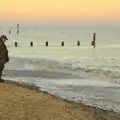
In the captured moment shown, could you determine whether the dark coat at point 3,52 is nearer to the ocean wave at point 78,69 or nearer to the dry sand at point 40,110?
the dry sand at point 40,110

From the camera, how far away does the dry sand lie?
29.6ft

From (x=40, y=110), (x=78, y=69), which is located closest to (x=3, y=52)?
(x=40, y=110)

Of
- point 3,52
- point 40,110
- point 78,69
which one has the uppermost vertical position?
point 3,52

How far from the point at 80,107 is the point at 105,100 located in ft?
8.77

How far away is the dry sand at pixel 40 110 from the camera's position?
9016 millimetres

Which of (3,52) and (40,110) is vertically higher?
(3,52)

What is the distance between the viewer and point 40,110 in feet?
31.5

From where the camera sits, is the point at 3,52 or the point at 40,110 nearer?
the point at 40,110

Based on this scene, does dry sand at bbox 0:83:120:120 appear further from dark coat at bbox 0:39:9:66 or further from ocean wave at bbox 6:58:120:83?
ocean wave at bbox 6:58:120:83

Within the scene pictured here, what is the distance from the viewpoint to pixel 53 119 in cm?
888

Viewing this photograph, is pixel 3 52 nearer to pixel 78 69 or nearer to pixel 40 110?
pixel 40 110

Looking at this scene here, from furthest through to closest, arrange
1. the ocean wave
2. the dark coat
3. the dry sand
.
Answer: the ocean wave < the dark coat < the dry sand

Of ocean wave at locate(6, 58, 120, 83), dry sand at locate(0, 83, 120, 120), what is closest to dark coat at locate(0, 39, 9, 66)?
dry sand at locate(0, 83, 120, 120)

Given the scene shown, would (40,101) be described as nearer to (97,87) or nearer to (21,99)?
(21,99)
